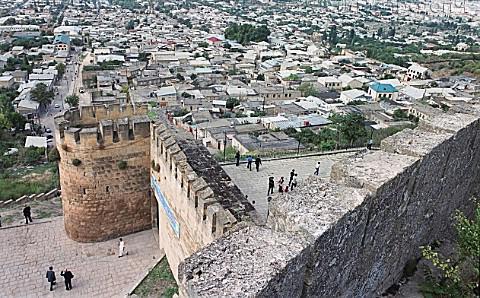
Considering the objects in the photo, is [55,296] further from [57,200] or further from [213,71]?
[213,71]

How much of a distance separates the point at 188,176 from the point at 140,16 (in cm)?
14456

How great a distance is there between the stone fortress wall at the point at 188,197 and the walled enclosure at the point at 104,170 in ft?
1.94

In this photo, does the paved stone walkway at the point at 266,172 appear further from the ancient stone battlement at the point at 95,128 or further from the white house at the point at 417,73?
the white house at the point at 417,73

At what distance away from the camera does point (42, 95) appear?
176ft

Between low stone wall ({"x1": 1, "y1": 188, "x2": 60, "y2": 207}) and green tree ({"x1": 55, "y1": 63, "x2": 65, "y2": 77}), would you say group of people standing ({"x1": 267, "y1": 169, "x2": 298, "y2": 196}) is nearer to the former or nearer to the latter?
low stone wall ({"x1": 1, "y1": 188, "x2": 60, "y2": 207})

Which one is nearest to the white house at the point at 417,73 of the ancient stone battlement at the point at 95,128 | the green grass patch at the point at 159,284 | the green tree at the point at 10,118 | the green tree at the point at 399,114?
the green tree at the point at 399,114

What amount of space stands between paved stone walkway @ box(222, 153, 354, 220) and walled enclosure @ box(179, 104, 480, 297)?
5.22 m

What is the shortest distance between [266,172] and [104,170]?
16.2 feet

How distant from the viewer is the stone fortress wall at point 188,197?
852 centimetres

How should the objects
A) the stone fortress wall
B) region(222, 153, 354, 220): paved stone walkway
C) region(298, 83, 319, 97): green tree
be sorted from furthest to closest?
→ region(298, 83, 319, 97): green tree, region(222, 153, 354, 220): paved stone walkway, the stone fortress wall

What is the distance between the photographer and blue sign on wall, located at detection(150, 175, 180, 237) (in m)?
11.0

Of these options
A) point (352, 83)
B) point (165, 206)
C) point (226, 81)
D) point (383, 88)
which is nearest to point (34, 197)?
point (165, 206)

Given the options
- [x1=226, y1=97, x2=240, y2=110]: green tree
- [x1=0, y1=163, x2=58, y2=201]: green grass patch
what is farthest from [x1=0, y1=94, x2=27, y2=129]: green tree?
[x1=226, y1=97, x2=240, y2=110]: green tree

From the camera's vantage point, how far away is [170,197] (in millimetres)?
11297
